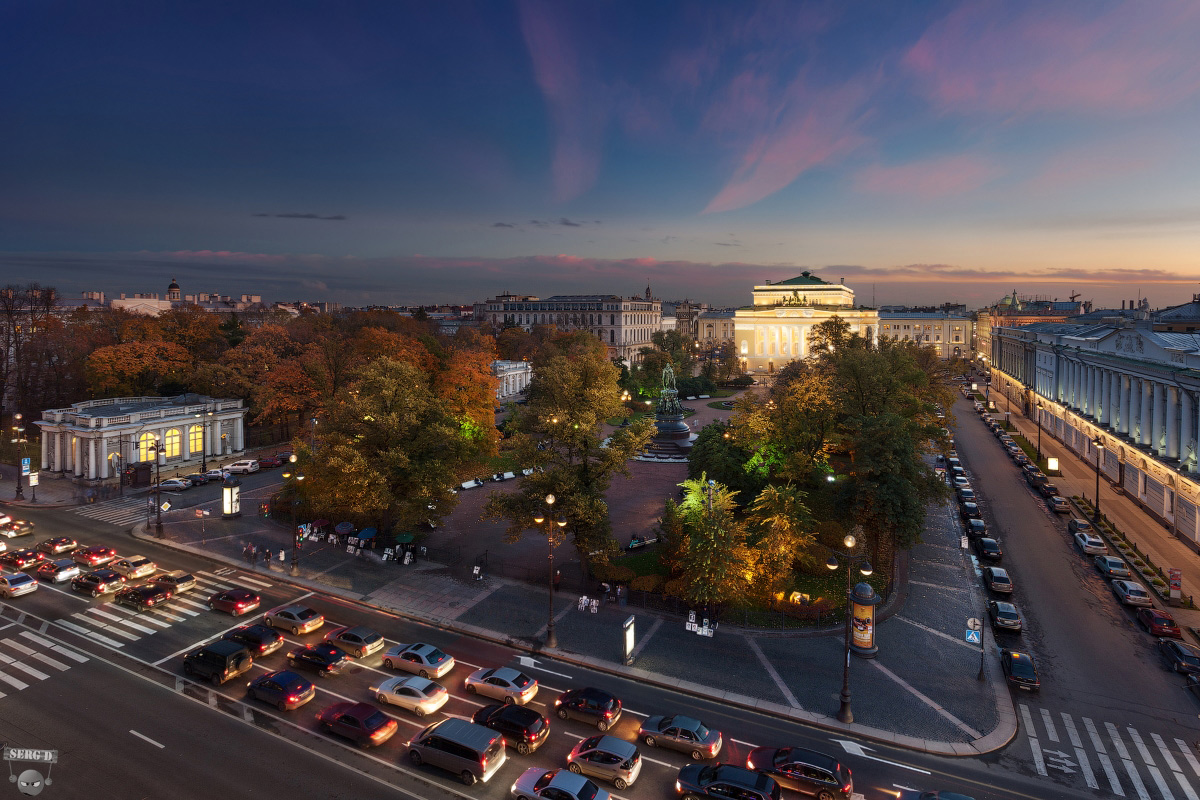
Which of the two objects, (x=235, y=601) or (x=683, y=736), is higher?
(x=235, y=601)

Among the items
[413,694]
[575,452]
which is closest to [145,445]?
[575,452]

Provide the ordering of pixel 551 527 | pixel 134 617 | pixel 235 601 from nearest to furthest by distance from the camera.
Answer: pixel 551 527
pixel 134 617
pixel 235 601

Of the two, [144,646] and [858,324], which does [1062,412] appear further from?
[144,646]

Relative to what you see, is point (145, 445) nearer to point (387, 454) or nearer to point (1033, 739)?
point (387, 454)

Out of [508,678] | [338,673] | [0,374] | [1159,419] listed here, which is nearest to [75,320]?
[0,374]

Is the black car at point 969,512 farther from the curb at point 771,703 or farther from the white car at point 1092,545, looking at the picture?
the curb at point 771,703

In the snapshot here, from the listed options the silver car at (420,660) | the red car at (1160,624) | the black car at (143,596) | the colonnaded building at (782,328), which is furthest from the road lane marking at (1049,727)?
the colonnaded building at (782,328)
